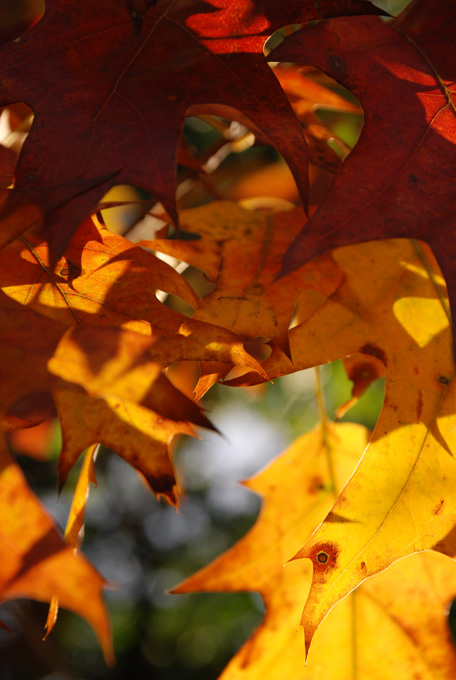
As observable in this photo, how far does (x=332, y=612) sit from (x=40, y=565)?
49 centimetres

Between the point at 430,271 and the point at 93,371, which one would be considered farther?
the point at 430,271

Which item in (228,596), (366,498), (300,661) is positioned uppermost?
(366,498)

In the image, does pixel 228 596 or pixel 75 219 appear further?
pixel 228 596

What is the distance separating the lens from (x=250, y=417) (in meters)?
3.07

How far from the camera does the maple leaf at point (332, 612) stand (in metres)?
0.79

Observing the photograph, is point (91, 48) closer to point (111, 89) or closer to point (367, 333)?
point (111, 89)

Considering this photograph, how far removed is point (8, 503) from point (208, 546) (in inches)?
112

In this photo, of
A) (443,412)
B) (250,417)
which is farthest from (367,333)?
(250,417)

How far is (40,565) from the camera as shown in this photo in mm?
492

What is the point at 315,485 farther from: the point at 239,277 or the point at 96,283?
the point at 96,283

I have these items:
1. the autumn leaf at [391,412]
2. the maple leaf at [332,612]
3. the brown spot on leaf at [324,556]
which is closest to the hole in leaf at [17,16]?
the autumn leaf at [391,412]

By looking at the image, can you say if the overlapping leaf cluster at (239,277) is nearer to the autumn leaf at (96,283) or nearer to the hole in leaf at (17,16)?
the autumn leaf at (96,283)

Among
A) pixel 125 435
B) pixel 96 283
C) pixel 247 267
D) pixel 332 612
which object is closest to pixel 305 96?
pixel 247 267

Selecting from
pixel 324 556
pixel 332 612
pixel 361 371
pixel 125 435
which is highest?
pixel 125 435
